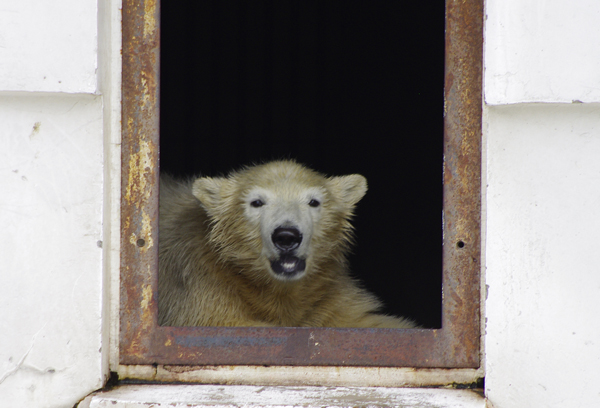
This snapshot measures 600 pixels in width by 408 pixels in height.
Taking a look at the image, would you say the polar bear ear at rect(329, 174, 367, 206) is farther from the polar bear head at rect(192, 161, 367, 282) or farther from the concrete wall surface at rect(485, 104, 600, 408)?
the concrete wall surface at rect(485, 104, 600, 408)

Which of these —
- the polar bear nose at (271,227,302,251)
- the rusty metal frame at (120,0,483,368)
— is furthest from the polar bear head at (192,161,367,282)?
the rusty metal frame at (120,0,483,368)

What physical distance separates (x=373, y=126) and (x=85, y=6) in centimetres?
519

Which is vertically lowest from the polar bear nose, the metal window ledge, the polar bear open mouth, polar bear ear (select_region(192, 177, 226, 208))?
the metal window ledge

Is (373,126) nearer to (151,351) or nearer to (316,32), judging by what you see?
(316,32)

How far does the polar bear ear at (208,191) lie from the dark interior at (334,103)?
2920 millimetres

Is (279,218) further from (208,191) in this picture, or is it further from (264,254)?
Result: (208,191)

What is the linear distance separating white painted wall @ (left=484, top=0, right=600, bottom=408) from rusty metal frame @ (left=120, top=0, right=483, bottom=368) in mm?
100

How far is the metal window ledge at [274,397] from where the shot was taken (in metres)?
1.97

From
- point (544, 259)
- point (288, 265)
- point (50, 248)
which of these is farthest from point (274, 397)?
point (288, 265)

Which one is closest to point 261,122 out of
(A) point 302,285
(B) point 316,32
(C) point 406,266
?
(B) point 316,32

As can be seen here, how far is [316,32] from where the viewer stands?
694 cm

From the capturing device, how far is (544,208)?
2037 millimetres

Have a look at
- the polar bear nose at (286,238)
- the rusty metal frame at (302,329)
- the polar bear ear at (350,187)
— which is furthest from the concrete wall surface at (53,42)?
the polar bear ear at (350,187)

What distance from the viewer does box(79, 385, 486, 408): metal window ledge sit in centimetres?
197
